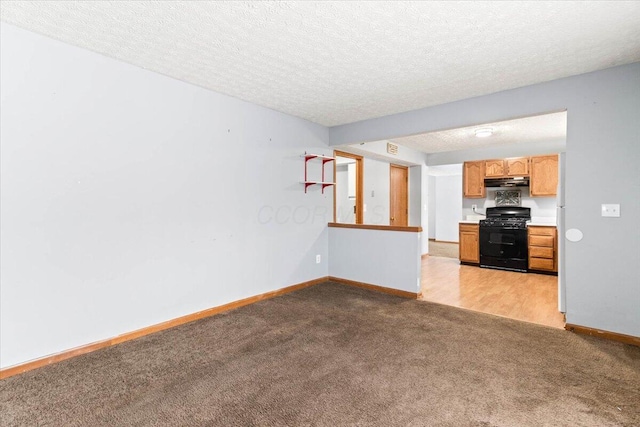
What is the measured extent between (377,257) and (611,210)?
253 cm

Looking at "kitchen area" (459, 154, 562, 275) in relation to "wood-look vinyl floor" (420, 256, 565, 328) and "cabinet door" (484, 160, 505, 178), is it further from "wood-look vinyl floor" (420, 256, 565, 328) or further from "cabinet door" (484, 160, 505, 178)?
"wood-look vinyl floor" (420, 256, 565, 328)

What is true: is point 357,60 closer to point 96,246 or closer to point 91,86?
point 91,86

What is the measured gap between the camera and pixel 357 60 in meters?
2.70

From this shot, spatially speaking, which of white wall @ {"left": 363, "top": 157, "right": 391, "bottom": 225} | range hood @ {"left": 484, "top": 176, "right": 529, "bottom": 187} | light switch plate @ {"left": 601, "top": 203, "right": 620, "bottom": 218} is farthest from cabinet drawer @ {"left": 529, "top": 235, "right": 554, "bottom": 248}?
light switch plate @ {"left": 601, "top": 203, "right": 620, "bottom": 218}

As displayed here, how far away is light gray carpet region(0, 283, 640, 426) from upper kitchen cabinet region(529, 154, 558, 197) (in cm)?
373

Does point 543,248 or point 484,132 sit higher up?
point 484,132

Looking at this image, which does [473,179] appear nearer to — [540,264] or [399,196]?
[399,196]

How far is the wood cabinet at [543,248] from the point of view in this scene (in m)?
5.40

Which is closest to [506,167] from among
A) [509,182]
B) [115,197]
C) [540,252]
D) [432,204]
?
[509,182]

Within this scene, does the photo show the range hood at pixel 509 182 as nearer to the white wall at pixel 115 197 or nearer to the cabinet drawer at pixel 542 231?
the cabinet drawer at pixel 542 231

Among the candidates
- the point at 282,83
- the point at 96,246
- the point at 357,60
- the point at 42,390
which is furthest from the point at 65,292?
the point at 357,60

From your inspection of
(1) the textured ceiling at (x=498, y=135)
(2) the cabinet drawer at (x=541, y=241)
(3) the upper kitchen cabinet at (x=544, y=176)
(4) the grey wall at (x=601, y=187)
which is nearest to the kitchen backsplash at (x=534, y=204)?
(3) the upper kitchen cabinet at (x=544, y=176)

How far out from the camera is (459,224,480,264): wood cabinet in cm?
619

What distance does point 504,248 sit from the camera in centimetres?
585
